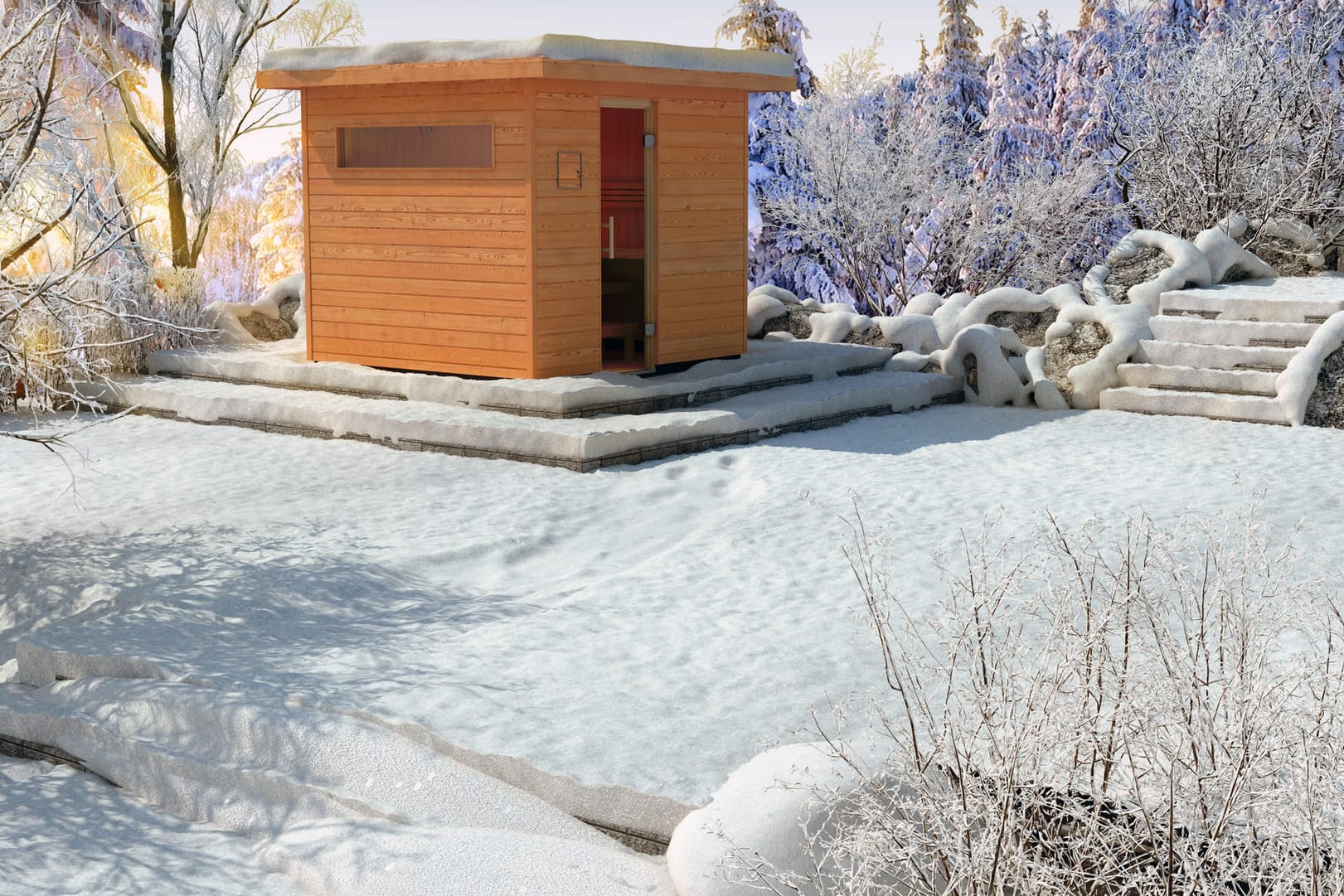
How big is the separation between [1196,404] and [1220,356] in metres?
0.59

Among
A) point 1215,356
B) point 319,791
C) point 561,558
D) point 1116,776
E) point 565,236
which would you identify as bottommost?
point 319,791

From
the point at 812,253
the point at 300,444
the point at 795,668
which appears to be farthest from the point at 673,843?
the point at 812,253

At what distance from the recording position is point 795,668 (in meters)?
5.50

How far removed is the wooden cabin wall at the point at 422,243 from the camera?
10445mm

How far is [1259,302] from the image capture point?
38.2ft

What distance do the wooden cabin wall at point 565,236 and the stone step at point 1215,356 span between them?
4410 millimetres

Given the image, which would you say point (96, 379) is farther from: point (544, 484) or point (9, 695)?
point (9, 695)

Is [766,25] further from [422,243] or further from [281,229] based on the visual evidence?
[422,243]

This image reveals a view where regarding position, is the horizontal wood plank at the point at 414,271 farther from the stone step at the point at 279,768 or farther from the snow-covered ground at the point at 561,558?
the stone step at the point at 279,768

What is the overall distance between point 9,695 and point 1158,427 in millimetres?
7762

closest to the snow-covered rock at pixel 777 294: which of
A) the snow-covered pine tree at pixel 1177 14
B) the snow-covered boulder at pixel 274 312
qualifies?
the snow-covered boulder at pixel 274 312

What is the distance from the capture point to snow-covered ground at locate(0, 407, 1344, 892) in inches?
205

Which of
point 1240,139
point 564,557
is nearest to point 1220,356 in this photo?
point 1240,139

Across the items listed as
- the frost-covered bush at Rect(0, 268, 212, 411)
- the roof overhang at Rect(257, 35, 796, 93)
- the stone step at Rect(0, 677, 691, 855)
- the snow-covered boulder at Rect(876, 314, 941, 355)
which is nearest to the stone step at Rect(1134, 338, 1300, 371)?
the snow-covered boulder at Rect(876, 314, 941, 355)
